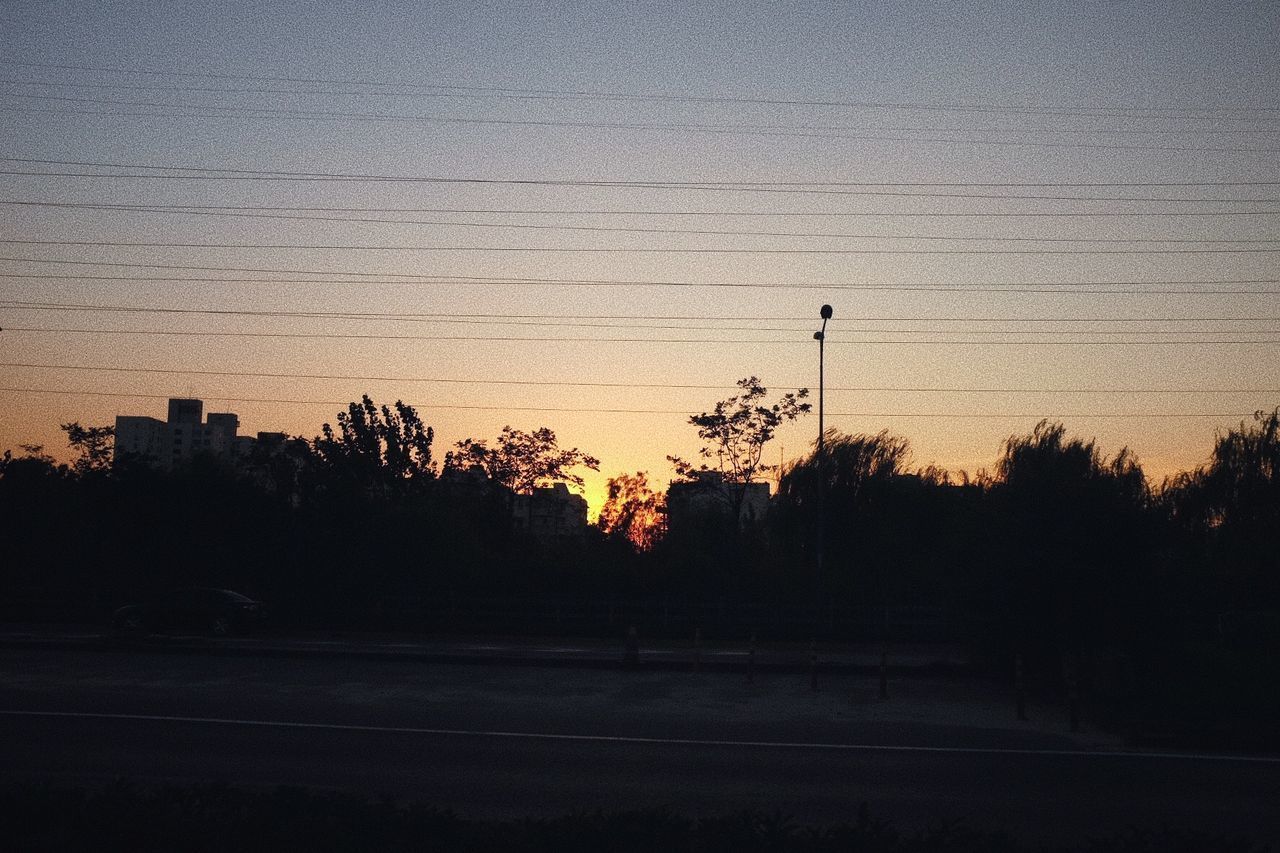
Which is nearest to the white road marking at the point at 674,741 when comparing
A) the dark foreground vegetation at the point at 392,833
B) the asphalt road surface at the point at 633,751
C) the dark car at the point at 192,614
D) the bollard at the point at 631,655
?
the asphalt road surface at the point at 633,751

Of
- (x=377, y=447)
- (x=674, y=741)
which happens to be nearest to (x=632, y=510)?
(x=377, y=447)

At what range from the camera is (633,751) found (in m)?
14.0

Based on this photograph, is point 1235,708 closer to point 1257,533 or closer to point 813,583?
point 1257,533

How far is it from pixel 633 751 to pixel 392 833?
644 centimetres

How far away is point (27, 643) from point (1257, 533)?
108ft

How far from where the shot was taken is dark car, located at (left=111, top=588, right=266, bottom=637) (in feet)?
108

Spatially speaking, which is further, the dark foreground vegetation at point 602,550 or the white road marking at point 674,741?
the dark foreground vegetation at point 602,550

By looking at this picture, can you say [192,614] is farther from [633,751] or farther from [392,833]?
[392,833]

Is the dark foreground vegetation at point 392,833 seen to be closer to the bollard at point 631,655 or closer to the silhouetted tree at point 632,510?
the bollard at point 631,655

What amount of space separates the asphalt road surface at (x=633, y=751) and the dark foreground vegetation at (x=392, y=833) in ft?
7.19

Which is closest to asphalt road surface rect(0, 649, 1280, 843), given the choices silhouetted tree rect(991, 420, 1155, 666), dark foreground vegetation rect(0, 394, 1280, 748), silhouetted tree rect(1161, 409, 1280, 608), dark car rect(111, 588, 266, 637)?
silhouetted tree rect(991, 420, 1155, 666)

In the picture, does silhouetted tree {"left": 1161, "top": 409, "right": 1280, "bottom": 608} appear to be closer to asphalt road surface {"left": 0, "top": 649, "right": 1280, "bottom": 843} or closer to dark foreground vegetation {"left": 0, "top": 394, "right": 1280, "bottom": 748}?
dark foreground vegetation {"left": 0, "top": 394, "right": 1280, "bottom": 748}

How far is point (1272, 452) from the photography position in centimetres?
5500

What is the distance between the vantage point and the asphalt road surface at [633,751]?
36.6 feet
